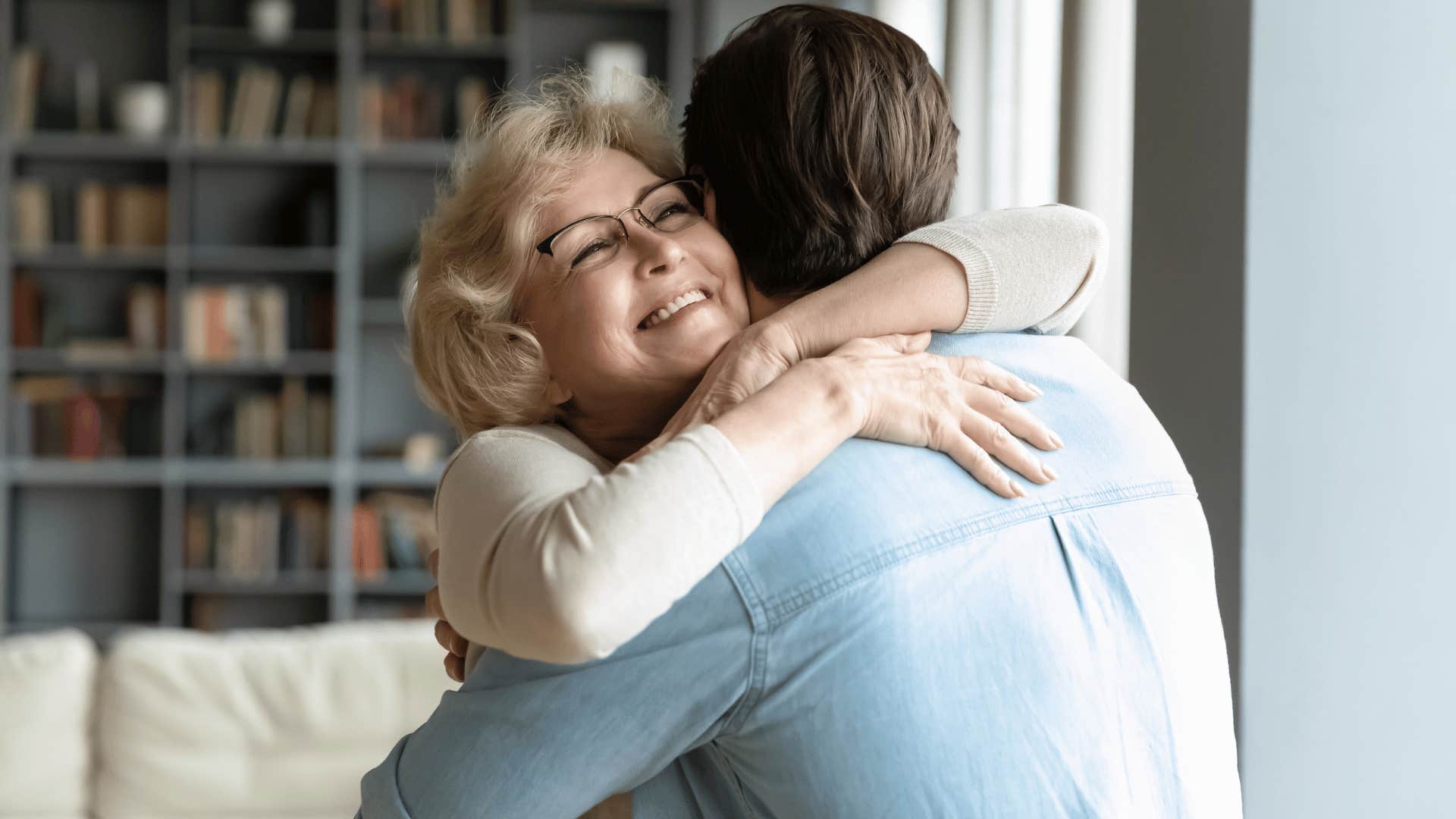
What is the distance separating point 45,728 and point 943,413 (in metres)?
2.24

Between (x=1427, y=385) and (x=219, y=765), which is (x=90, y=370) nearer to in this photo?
(x=219, y=765)

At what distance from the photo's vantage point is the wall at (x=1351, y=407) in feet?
4.39

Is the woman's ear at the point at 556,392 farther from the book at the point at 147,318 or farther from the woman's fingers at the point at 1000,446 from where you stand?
the book at the point at 147,318

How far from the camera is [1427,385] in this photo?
4.42 feet

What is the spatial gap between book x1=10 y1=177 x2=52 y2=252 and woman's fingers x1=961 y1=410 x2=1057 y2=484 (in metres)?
5.13

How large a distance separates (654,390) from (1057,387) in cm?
34

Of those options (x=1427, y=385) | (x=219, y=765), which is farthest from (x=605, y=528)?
(x=219, y=765)

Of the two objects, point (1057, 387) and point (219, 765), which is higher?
point (1057, 387)

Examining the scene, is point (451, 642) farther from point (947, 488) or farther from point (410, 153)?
point (410, 153)

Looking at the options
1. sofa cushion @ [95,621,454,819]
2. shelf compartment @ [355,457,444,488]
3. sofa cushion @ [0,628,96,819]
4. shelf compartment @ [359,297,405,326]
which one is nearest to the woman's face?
sofa cushion @ [95,621,454,819]

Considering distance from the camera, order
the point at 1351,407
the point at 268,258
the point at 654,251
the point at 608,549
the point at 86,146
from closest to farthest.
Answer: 1. the point at 608,549
2. the point at 654,251
3. the point at 1351,407
4. the point at 86,146
5. the point at 268,258

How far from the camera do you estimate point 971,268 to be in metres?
0.95

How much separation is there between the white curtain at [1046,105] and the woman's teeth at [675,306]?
101 centimetres

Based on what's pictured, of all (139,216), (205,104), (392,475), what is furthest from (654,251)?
(139,216)
